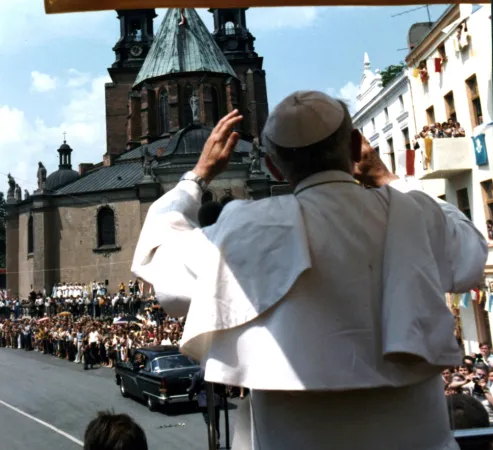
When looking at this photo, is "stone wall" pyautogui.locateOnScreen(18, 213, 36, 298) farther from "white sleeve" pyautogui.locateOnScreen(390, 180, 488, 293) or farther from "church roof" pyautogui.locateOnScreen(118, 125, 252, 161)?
"white sleeve" pyautogui.locateOnScreen(390, 180, 488, 293)

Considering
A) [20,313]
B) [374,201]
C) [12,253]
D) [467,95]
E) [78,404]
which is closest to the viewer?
[374,201]

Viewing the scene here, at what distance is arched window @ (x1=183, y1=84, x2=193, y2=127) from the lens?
183 feet

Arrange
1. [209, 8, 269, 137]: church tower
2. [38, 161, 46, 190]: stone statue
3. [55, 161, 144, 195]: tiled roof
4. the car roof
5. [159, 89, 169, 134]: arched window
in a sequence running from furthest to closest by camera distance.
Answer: [209, 8, 269, 137]: church tower < [159, 89, 169, 134]: arched window < [38, 161, 46, 190]: stone statue < [55, 161, 144, 195]: tiled roof < the car roof

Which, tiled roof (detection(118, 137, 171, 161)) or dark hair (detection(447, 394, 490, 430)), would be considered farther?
tiled roof (detection(118, 137, 171, 161))

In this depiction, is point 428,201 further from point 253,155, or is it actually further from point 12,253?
point 12,253

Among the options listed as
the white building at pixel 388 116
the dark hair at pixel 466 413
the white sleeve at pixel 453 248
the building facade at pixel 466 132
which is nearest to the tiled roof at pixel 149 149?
the white building at pixel 388 116

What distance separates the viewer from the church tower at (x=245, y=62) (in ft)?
199

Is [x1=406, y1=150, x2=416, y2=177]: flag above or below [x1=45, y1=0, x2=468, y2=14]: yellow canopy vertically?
above

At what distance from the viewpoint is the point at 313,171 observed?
1.81m

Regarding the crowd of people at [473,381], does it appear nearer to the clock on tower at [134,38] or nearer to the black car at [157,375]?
the black car at [157,375]

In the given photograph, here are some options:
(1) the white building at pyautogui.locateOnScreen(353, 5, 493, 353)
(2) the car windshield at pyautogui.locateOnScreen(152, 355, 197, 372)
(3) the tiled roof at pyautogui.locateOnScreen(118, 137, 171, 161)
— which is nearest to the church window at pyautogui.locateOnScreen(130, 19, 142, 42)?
(3) the tiled roof at pyautogui.locateOnScreen(118, 137, 171, 161)

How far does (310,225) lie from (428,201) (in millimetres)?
395

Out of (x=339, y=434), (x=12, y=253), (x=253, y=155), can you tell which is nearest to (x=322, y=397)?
(x=339, y=434)

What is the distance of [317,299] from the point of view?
160 cm
